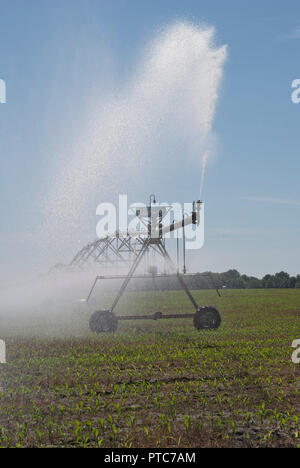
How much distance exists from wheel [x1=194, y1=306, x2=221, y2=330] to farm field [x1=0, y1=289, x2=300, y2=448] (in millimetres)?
1610

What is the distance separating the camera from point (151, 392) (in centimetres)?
994

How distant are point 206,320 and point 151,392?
9.72 metres

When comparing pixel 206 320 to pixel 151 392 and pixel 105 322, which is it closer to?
pixel 105 322

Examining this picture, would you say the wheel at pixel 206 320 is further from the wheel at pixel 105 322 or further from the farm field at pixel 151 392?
the wheel at pixel 105 322

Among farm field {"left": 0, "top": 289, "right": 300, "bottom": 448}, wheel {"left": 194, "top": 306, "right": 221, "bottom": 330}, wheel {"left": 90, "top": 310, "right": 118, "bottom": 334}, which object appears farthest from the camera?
wheel {"left": 194, "top": 306, "right": 221, "bottom": 330}

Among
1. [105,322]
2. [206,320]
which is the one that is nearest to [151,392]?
[105,322]

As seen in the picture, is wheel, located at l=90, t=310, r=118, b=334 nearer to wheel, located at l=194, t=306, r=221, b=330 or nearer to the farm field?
the farm field

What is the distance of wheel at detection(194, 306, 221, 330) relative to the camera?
63.5 ft

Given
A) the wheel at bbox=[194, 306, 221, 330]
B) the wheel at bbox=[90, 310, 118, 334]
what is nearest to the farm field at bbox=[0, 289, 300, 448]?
the wheel at bbox=[90, 310, 118, 334]

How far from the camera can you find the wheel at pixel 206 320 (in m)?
Answer: 19.4

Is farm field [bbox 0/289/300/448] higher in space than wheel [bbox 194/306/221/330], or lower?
lower

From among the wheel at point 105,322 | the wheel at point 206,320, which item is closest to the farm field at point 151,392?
the wheel at point 105,322

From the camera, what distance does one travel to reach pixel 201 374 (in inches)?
452
